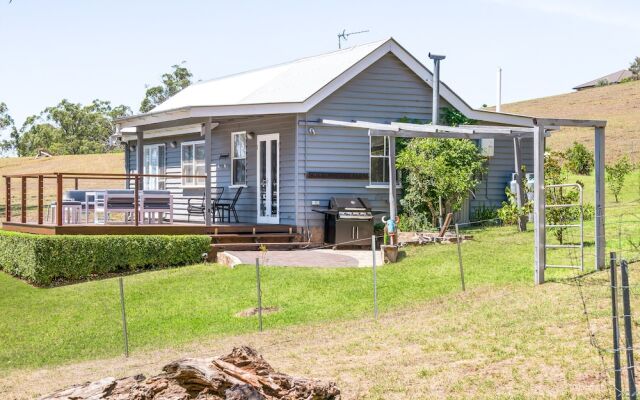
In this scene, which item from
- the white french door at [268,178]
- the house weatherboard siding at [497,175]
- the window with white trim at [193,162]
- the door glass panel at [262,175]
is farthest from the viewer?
the window with white trim at [193,162]

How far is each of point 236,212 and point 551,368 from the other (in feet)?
52.1

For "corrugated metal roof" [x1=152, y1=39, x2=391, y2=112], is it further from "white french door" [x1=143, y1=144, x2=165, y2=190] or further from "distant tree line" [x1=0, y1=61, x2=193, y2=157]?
"distant tree line" [x1=0, y1=61, x2=193, y2=157]

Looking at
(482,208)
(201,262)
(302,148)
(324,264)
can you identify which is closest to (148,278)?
(201,262)

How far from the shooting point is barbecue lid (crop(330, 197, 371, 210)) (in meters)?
20.6

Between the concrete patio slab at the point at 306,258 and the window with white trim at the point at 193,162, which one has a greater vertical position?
the window with white trim at the point at 193,162

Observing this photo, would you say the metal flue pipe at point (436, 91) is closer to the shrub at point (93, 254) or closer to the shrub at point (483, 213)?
the shrub at point (483, 213)

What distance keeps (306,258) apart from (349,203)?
256 centimetres

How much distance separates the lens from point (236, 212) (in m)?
23.5

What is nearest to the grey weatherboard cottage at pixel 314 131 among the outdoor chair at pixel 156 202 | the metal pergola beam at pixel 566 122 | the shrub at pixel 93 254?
the outdoor chair at pixel 156 202

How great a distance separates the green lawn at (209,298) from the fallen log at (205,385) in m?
5.31

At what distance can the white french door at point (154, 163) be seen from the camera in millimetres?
27875

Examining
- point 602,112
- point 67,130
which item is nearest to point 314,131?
point 602,112

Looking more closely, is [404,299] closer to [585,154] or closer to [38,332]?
[38,332]

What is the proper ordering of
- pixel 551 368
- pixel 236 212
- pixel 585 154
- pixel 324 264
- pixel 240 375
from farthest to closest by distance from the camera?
pixel 585 154, pixel 236 212, pixel 324 264, pixel 551 368, pixel 240 375
